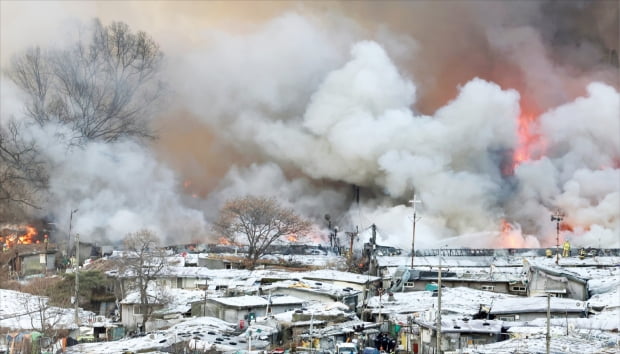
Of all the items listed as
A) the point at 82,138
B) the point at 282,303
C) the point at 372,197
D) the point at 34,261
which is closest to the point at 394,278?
the point at 282,303

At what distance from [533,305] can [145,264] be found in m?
11.4

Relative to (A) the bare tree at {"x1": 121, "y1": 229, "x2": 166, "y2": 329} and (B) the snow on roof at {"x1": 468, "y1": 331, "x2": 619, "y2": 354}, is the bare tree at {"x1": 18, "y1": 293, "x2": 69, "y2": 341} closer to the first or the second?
(A) the bare tree at {"x1": 121, "y1": 229, "x2": 166, "y2": 329}

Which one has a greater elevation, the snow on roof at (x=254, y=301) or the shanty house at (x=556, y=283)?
the shanty house at (x=556, y=283)

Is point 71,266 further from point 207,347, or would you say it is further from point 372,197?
point 207,347

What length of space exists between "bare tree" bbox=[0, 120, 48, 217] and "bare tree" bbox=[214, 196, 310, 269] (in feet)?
21.3

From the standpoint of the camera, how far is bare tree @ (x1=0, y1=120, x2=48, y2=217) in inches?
1160

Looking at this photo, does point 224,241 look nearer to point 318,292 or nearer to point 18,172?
point 18,172

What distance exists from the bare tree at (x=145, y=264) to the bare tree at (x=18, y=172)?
13.8 feet

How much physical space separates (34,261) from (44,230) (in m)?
2.75

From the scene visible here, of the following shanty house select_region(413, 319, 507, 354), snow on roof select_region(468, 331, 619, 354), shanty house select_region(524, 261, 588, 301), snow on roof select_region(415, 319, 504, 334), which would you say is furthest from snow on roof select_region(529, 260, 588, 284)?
snow on roof select_region(468, 331, 619, 354)

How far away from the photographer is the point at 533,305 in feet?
60.1

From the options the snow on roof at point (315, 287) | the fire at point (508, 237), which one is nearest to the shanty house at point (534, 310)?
the snow on roof at point (315, 287)

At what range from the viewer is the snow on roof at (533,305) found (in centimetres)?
1788

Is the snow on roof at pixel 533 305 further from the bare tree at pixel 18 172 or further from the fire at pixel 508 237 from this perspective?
the bare tree at pixel 18 172
